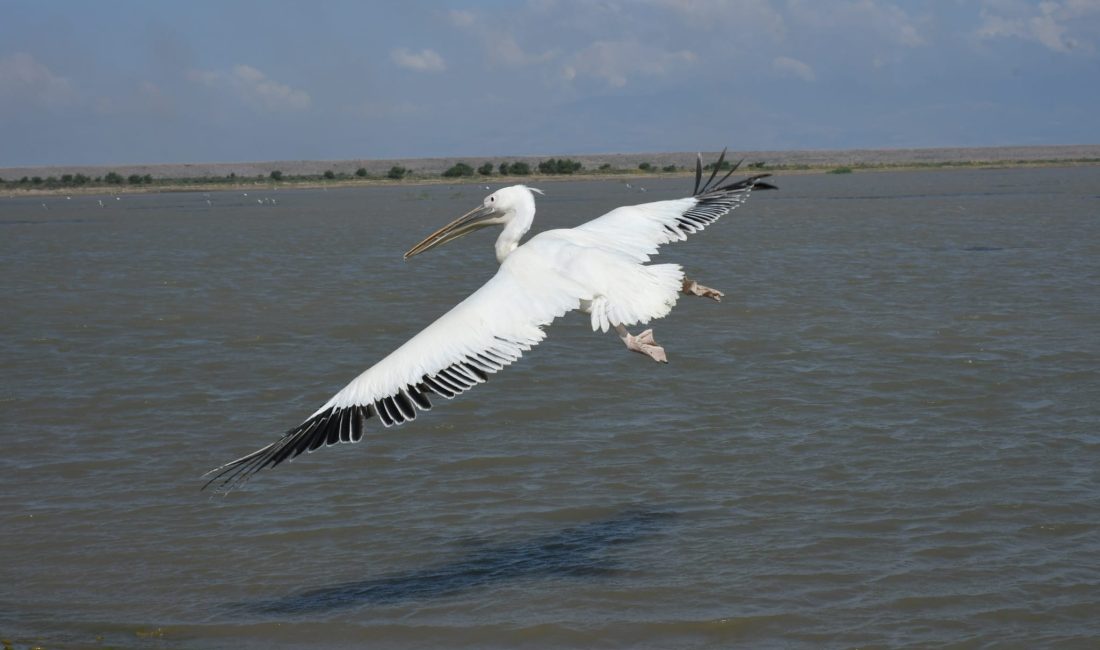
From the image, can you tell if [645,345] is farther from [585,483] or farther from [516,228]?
[585,483]

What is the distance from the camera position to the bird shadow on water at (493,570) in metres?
6.79

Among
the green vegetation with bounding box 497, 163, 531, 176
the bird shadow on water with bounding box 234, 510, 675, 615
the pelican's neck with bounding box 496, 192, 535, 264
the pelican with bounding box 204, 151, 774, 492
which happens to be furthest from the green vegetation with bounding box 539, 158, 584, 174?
the bird shadow on water with bounding box 234, 510, 675, 615

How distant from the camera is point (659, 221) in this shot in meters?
8.30

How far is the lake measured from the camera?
6496 millimetres

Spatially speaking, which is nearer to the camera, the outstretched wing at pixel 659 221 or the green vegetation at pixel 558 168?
the outstretched wing at pixel 659 221

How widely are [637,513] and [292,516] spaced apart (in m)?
2.07

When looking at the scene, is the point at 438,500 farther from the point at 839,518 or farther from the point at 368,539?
the point at 839,518

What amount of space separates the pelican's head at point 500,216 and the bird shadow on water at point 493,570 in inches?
69.8

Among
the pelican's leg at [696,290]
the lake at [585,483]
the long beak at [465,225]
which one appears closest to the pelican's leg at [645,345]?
the pelican's leg at [696,290]

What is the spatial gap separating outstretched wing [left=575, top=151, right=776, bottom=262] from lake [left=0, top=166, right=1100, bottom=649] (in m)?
1.57

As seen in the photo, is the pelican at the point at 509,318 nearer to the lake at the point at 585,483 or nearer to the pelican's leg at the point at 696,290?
the pelican's leg at the point at 696,290

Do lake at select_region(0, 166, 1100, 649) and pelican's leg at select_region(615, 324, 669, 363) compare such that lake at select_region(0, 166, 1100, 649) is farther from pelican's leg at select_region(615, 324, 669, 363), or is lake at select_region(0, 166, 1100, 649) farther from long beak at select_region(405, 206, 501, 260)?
long beak at select_region(405, 206, 501, 260)

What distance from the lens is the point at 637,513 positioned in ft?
26.0

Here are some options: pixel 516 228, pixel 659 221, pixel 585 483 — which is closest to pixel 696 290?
pixel 659 221
